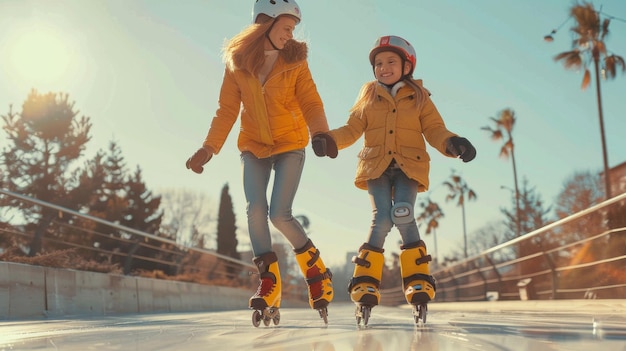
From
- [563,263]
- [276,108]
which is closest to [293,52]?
[276,108]

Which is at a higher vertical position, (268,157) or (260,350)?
(268,157)

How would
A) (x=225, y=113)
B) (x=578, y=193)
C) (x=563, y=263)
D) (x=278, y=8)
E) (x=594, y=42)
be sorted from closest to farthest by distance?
(x=278, y=8) → (x=225, y=113) → (x=563, y=263) → (x=594, y=42) → (x=578, y=193)

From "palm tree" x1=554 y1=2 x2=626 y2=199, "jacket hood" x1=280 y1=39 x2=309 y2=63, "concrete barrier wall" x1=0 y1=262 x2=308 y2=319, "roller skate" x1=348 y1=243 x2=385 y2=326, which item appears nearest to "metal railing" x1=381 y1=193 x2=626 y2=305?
"roller skate" x1=348 y1=243 x2=385 y2=326

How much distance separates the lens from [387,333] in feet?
9.21

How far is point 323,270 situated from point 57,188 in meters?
26.1

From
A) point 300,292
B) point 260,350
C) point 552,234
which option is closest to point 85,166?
point 300,292

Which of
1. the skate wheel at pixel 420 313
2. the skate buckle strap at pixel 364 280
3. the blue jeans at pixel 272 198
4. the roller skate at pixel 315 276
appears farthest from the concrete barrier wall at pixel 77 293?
the skate wheel at pixel 420 313

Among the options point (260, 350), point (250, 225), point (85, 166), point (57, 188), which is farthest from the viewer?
point (85, 166)

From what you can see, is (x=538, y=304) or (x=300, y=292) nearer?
(x=538, y=304)

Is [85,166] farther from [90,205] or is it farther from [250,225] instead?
[250,225]

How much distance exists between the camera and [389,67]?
435cm

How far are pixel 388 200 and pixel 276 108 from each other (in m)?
0.91

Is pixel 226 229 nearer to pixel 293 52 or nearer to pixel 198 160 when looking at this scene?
pixel 198 160

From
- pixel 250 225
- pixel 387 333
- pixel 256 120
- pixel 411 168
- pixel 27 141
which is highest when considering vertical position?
pixel 27 141
